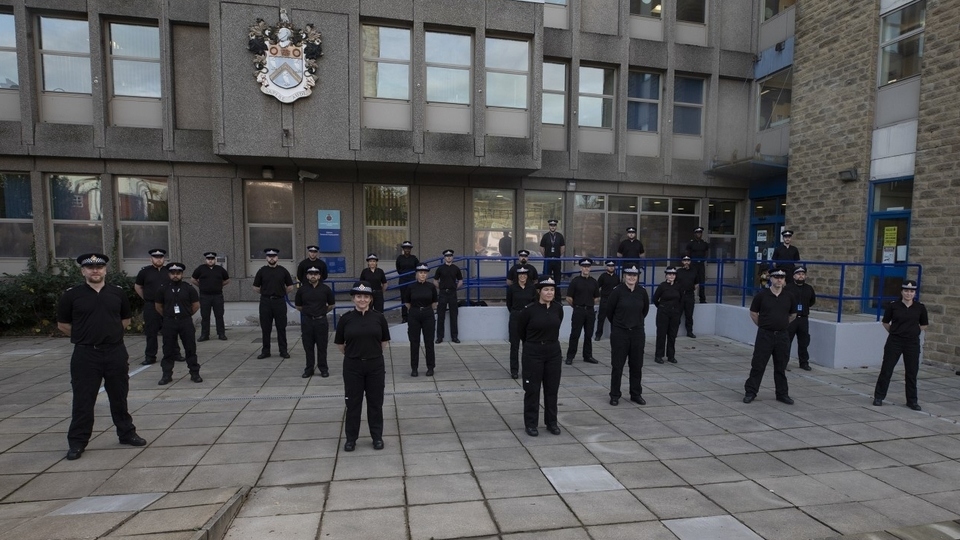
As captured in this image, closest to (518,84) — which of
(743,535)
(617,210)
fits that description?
(617,210)

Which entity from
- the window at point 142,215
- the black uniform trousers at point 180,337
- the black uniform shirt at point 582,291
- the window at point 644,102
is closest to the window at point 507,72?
the window at point 644,102

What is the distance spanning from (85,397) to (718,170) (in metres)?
15.5

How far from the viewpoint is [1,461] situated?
15.7 feet

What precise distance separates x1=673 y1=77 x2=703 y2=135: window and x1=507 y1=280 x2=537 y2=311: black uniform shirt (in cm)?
943

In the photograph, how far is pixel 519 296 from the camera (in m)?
8.70

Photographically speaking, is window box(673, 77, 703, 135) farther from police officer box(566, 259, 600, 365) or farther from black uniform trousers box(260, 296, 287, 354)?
black uniform trousers box(260, 296, 287, 354)

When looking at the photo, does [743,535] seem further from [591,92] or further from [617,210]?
[591,92]

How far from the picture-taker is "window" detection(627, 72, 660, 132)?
48.7 feet

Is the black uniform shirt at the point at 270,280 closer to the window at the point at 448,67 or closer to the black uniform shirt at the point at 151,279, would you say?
the black uniform shirt at the point at 151,279

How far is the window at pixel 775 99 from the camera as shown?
47.1ft

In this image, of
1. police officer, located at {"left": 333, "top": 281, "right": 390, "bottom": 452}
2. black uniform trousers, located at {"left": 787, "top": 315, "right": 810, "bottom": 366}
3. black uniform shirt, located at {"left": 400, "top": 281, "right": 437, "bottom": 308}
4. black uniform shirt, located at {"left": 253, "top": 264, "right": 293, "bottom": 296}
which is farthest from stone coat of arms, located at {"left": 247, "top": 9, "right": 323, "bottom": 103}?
black uniform trousers, located at {"left": 787, "top": 315, "right": 810, "bottom": 366}

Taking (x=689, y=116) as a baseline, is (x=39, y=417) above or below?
below

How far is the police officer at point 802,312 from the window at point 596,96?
7705 millimetres

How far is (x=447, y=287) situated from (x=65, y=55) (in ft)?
36.8
